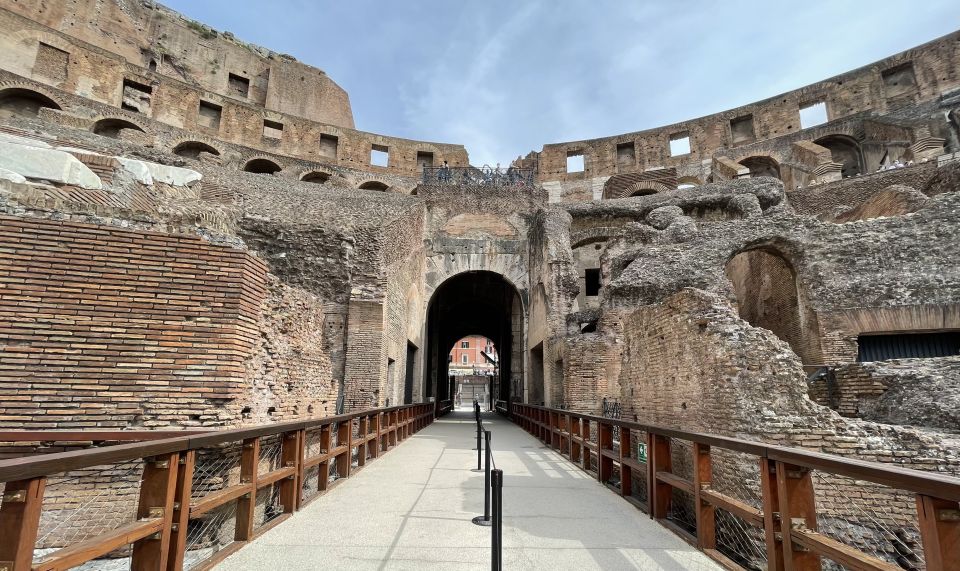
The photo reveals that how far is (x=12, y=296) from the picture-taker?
4.40 m

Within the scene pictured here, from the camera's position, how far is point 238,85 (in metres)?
38.4

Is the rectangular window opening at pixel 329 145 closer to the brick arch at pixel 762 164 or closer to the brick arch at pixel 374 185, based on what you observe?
the brick arch at pixel 374 185

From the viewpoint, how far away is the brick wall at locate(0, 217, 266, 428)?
4297 mm

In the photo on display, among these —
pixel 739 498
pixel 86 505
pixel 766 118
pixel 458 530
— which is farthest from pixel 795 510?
pixel 766 118

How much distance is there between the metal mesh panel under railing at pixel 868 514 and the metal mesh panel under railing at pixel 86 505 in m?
6.13

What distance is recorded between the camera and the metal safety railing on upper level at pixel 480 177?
19.4 metres

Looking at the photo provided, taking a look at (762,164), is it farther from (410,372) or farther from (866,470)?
(866,470)

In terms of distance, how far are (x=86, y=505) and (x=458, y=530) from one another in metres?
3.15

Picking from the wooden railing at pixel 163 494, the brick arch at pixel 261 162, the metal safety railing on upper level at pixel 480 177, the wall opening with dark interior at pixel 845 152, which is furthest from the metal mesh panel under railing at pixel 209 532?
the wall opening with dark interior at pixel 845 152

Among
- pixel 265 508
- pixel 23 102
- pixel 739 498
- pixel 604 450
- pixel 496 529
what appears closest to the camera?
pixel 496 529

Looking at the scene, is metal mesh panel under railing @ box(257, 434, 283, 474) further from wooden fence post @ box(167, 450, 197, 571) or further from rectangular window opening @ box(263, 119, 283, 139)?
rectangular window opening @ box(263, 119, 283, 139)

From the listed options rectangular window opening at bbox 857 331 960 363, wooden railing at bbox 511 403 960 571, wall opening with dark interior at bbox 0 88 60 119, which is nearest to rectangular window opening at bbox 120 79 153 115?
wall opening with dark interior at bbox 0 88 60 119

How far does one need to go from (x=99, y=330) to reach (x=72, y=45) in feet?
108

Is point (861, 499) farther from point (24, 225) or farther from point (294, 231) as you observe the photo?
point (294, 231)
